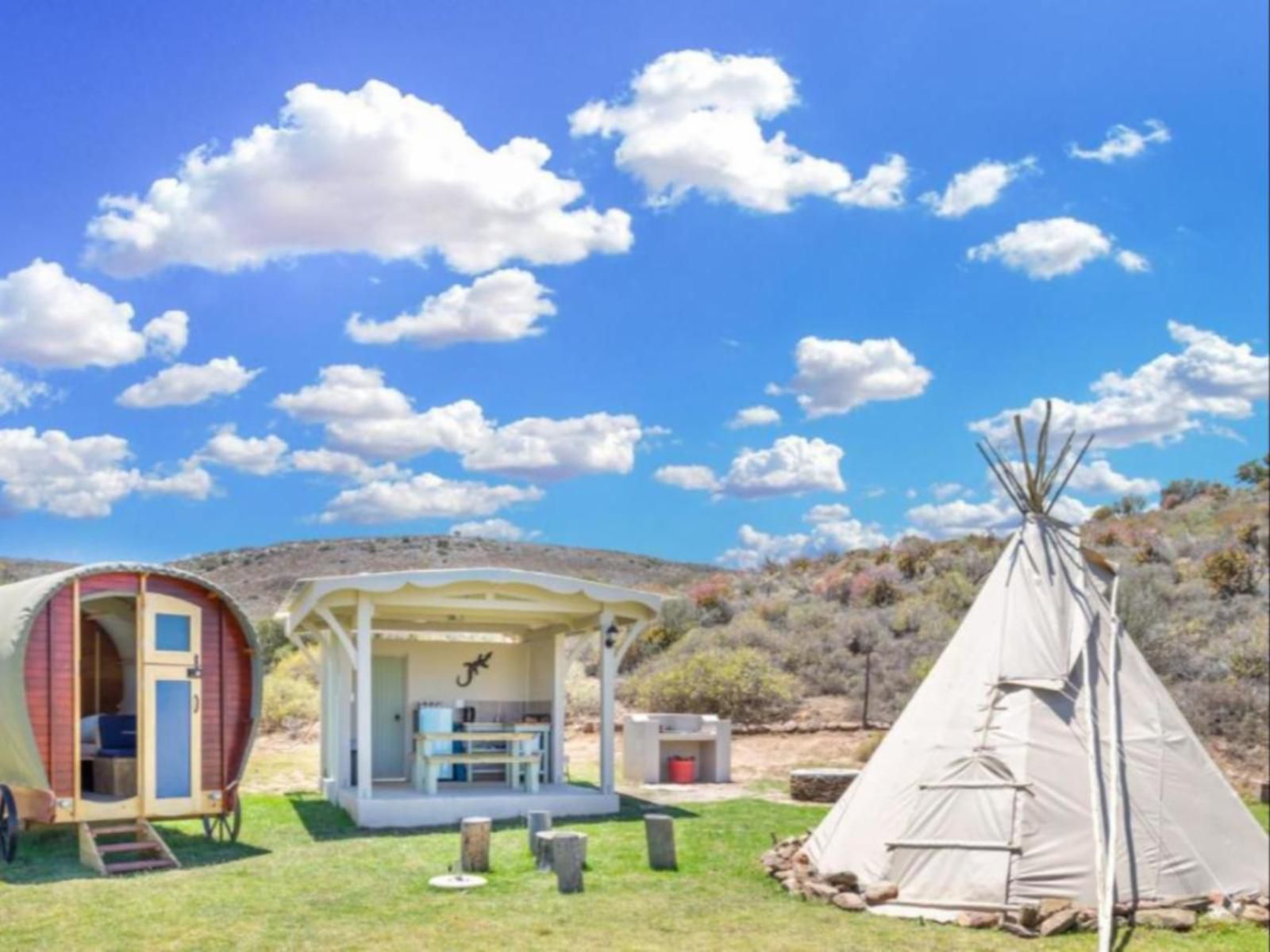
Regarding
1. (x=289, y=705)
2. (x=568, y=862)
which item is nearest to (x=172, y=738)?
(x=568, y=862)

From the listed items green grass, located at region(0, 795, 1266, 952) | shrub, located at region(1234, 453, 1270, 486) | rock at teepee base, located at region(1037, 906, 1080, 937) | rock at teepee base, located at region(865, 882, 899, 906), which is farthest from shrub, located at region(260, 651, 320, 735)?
shrub, located at region(1234, 453, 1270, 486)

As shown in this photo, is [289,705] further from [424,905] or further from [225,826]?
[424,905]

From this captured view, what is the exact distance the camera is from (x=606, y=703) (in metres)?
14.3

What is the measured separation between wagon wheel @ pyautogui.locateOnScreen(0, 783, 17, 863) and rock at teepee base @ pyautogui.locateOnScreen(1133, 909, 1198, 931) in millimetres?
8343

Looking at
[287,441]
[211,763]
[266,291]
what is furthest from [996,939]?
[287,441]

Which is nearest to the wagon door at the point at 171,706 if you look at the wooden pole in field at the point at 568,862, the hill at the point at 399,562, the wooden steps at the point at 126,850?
the wooden steps at the point at 126,850

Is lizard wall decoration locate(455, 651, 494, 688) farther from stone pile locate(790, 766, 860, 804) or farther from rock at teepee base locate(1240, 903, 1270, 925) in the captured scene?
rock at teepee base locate(1240, 903, 1270, 925)

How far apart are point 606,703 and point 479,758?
145 centimetres

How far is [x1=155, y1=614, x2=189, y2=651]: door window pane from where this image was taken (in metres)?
11.3

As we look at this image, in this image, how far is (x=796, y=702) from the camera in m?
21.9

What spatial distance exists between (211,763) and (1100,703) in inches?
286

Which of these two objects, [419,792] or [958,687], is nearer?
[958,687]

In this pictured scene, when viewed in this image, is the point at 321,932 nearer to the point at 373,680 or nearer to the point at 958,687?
the point at 958,687

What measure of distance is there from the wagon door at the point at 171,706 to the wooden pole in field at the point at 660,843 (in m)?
3.94
